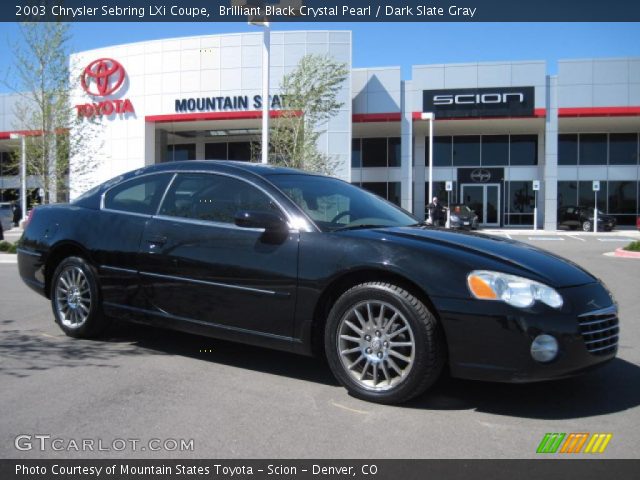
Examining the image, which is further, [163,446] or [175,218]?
[175,218]

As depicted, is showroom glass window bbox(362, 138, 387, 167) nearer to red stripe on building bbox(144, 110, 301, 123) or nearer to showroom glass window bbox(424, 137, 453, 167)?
showroom glass window bbox(424, 137, 453, 167)

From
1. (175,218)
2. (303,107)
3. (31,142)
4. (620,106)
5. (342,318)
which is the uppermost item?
(620,106)

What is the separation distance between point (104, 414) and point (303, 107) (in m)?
16.5

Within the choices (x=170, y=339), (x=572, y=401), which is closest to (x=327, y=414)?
(x=572, y=401)

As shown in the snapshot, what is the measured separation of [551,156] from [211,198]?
98.6ft

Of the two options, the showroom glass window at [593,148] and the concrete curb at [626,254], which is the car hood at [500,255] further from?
the showroom glass window at [593,148]

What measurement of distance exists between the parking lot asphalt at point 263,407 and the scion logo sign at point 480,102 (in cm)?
2767

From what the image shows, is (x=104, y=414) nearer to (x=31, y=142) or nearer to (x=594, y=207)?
(x=31, y=142)

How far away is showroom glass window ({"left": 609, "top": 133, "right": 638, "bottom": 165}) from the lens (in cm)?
3459

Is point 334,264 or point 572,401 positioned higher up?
point 334,264

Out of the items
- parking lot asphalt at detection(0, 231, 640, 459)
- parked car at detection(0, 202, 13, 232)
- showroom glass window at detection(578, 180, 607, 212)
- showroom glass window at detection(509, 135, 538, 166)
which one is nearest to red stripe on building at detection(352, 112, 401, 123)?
showroom glass window at detection(509, 135, 538, 166)

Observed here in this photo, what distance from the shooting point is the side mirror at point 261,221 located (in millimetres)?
4152

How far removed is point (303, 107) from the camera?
1916 cm

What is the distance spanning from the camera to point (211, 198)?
4.76 meters
